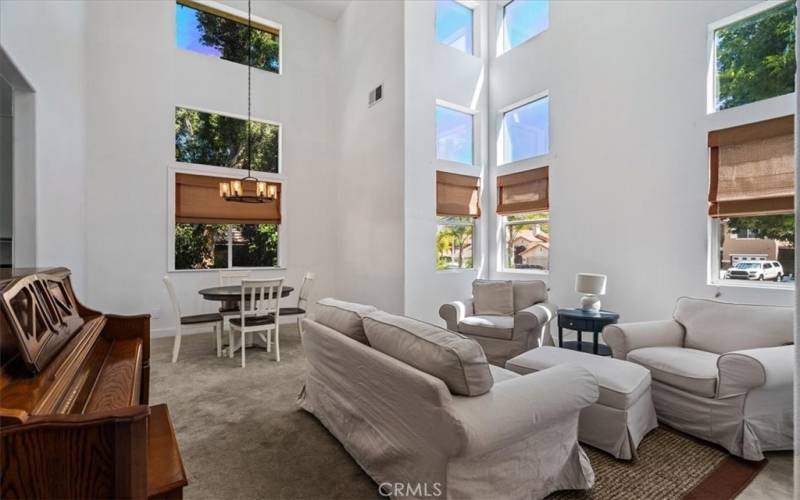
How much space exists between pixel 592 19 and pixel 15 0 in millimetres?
5297

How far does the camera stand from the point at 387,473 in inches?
71.3

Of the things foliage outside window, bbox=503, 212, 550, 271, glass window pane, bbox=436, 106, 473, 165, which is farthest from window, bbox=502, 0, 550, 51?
foliage outside window, bbox=503, 212, 550, 271

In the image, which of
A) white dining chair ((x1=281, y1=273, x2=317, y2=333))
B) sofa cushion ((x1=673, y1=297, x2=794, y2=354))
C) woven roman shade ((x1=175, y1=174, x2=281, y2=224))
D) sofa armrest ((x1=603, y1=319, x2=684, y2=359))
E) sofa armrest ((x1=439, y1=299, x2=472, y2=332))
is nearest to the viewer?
sofa cushion ((x1=673, y1=297, x2=794, y2=354))

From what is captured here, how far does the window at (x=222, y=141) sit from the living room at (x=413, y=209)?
0.04 m

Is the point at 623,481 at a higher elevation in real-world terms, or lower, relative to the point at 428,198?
lower

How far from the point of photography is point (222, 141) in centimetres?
559

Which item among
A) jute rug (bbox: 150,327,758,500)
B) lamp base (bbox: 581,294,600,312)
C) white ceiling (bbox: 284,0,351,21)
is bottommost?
jute rug (bbox: 150,327,758,500)

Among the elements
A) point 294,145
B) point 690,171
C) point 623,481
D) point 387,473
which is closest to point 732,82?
point 690,171

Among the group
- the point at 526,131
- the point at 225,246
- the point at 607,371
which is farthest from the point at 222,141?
the point at 607,371

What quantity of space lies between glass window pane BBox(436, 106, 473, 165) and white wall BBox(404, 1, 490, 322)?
160mm

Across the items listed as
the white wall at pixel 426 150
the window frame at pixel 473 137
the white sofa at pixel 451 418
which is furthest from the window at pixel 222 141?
the white sofa at pixel 451 418

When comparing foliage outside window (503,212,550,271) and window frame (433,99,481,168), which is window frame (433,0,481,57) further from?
foliage outside window (503,212,550,271)

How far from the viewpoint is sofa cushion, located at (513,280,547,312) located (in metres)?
4.24

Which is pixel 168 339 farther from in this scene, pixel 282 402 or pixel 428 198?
pixel 428 198
